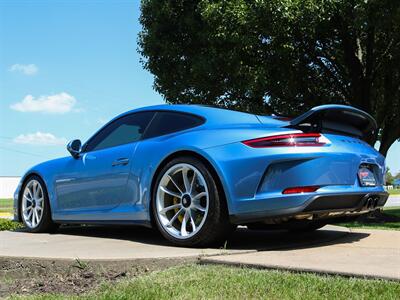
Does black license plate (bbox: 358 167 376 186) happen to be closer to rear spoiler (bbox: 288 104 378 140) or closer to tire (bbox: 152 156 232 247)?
rear spoiler (bbox: 288 104 378 140)

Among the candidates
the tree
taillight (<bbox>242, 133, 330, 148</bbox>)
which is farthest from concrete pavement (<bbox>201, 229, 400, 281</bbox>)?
the tree

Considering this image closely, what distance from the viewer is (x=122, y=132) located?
5633 mm

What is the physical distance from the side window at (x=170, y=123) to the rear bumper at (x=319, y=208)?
1.09 m

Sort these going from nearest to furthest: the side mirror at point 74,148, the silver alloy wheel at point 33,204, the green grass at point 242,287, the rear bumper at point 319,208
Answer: the green grass at point 242,287, the rear bumper at point 319,208, the side mirror at point 74,148, the silver alloy wheel at point 33,204

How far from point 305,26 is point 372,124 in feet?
21.5

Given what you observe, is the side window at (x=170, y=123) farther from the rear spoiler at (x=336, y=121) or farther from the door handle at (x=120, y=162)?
the rear spoiler at (x=336, y=121)

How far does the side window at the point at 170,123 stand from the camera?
4884mm

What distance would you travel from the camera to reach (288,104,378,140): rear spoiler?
4.39 metres

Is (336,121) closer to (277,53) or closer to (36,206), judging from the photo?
(36,206)

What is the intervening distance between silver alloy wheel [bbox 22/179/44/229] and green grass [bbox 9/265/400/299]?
328cm

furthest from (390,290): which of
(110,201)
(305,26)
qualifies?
(305,26)

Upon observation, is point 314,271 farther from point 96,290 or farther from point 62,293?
point 62,293

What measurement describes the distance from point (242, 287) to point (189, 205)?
157 cm

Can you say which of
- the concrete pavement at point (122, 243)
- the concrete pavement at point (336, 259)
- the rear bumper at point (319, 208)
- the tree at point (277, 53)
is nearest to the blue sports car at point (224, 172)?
the rear bumper at point (319, 208)
